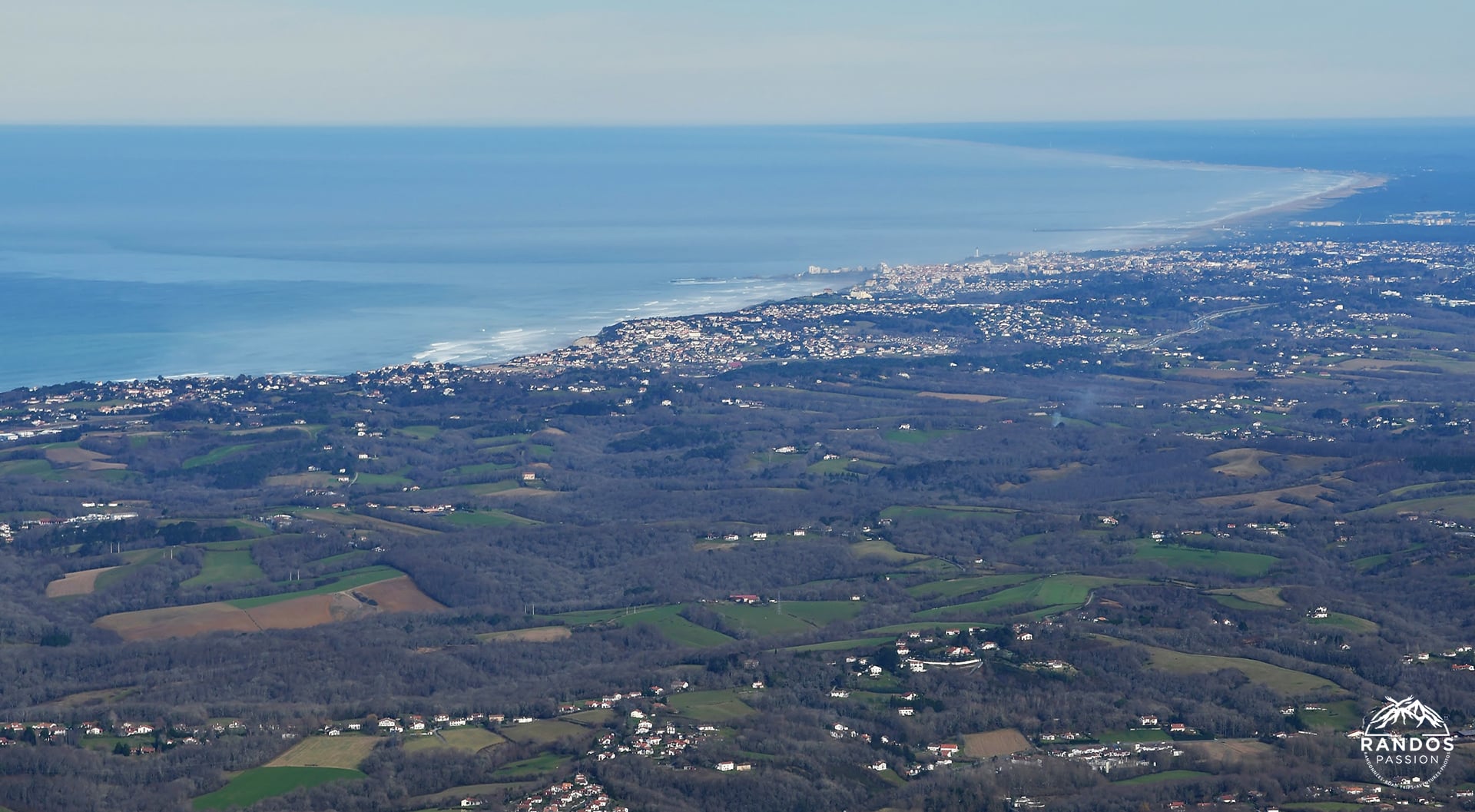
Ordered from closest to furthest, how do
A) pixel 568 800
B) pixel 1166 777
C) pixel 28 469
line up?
pixel 568 800 < pixel 1166 777 < pixel 28 469

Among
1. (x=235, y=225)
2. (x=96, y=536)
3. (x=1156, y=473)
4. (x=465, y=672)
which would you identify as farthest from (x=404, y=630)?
(x=235, y=225)

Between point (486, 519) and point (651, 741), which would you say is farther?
point (486, 519)

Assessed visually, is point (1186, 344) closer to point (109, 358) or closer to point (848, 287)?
point (848, 287)

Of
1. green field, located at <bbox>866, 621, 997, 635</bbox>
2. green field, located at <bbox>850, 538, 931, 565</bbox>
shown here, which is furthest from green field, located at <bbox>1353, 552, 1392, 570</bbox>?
green field, located at <bbox>866, 621, 997, 635</bbox>

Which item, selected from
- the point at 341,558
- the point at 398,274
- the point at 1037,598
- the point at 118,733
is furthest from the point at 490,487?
the point at 398,274

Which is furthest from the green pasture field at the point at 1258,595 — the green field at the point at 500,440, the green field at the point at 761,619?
the green field at the point at 500,440

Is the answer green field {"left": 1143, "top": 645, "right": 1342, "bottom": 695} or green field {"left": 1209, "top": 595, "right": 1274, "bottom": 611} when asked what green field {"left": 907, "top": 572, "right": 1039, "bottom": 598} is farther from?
green field {"left": 1143, "top": 645, "right": 1342, "bottom": 695}

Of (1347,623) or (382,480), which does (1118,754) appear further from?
(382,480)
